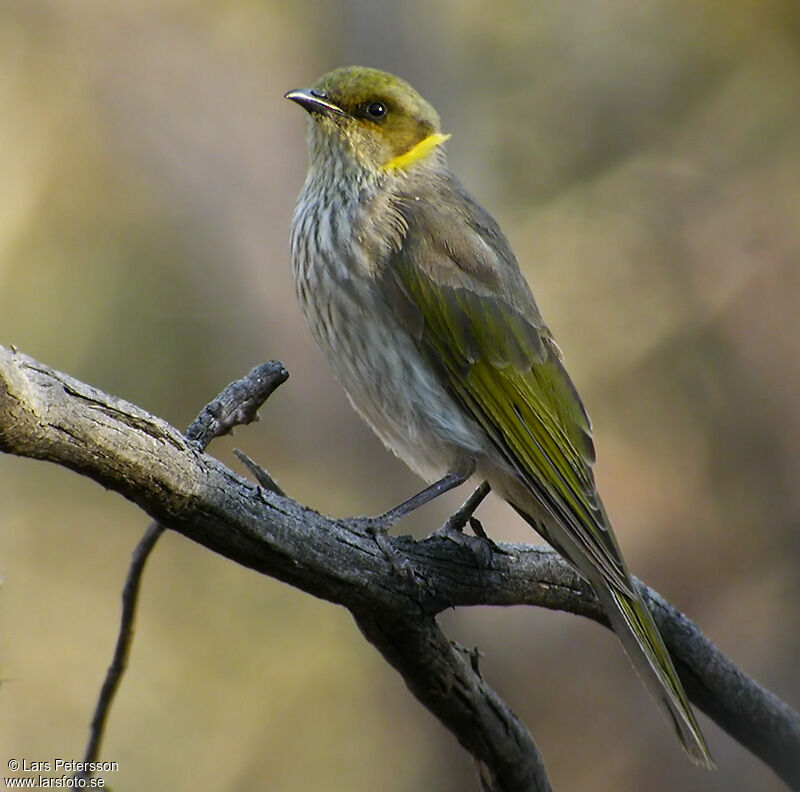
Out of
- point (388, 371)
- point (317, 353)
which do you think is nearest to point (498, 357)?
point (388, 371)

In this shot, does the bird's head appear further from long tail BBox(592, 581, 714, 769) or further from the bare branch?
long tail BBox(592, 581, 714, 769)

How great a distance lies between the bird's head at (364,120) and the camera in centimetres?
351

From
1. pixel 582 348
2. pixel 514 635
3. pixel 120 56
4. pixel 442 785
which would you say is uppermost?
pixel 582 348

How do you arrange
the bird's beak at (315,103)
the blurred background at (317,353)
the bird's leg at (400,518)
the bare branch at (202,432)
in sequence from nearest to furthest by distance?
the bare branch at (202,432), the bird's leg at (400,518), the bird's beak at (315,103), the blurred background at (317,353)

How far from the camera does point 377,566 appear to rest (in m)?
2.43

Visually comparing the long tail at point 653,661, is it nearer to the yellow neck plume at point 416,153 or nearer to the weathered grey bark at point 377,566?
the weathered grey bark at point 377,566

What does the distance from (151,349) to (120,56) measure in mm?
1875

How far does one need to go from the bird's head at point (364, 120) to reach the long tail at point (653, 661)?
1454 millimetres

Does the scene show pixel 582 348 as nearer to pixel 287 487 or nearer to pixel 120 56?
pixel 287 487

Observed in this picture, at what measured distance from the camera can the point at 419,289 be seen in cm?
311

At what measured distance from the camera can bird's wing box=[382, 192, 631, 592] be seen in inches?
118

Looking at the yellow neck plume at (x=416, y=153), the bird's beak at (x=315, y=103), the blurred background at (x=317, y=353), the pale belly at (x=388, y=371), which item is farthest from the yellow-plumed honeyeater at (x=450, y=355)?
the blurred background at (x=317, y=353)

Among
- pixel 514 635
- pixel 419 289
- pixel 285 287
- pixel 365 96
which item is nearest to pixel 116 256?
pixel 285 287

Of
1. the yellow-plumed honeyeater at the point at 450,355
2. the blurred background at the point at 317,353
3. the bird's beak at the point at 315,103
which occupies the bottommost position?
the blurred background at the point at 317,353
